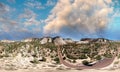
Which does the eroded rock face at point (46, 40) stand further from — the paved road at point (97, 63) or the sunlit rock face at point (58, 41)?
the paved road at point (97, 63)

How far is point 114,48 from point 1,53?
17.2 meters

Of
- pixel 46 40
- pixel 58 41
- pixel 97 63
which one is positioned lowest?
pixel 97 63

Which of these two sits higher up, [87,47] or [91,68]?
[87,47]

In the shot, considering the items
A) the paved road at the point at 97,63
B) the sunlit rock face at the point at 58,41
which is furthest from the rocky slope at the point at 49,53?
the paved road at the point at 97,63

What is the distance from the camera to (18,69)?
41.1 metres

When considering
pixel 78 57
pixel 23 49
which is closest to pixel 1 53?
pixel 23 49

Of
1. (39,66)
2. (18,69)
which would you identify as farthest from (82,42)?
(18,69)

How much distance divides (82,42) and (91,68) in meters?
4.99

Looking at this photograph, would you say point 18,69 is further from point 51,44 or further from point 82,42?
point 82,42

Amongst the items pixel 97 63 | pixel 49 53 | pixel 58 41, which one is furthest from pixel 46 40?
pixel 97 63

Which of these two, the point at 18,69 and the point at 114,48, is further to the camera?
the point at 114,48

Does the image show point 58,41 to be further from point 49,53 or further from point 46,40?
point 49,53

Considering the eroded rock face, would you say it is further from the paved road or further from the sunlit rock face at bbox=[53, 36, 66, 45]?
the paved road

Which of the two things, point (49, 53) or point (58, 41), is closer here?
point (49, 53)
